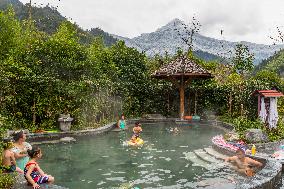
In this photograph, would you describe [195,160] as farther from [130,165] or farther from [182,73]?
[182,73]

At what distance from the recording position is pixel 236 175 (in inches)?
453

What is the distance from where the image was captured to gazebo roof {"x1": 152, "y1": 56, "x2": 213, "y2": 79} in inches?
1030

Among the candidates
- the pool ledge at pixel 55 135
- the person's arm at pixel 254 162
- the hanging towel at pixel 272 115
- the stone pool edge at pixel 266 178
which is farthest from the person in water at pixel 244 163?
the pool ledge at pixel 55 135

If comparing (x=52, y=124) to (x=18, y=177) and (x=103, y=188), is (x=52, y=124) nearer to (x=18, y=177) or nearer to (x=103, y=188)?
(x=103, y=188)

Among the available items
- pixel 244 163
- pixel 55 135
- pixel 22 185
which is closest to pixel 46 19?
pixel 55 135

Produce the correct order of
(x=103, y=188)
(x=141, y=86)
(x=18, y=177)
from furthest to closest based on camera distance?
(x=141, y=86)
(x=103, y=188)
(x=18, y=177)

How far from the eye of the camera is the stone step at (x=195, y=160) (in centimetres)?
1318

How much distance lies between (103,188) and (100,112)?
13299 millimetres

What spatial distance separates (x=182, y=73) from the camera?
85.9ft

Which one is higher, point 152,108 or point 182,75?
point 182,75

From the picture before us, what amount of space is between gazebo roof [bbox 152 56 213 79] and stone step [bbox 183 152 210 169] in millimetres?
11428

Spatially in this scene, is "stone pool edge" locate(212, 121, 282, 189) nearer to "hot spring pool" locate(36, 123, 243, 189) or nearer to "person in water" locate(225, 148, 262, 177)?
"person in water" locate(225, 148, 262, 177)

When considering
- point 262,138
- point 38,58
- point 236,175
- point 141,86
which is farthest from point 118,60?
point 236,175

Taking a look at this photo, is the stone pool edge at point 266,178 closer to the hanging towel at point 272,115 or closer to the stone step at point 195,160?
the stone step at point 195,160
